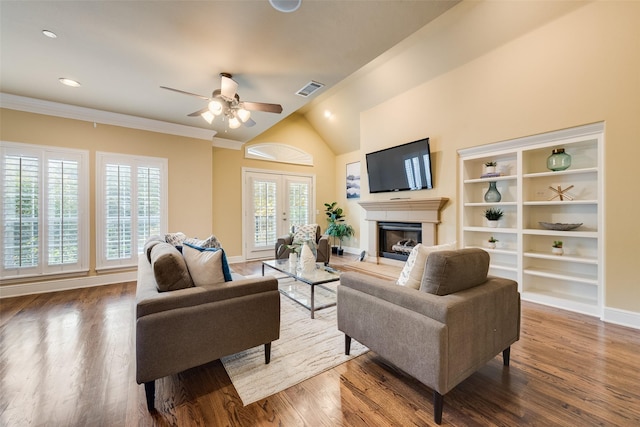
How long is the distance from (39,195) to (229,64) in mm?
3544

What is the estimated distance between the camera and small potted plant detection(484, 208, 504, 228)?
382 cm

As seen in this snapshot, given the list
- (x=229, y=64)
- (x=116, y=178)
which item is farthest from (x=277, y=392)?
(x=116, y=178)

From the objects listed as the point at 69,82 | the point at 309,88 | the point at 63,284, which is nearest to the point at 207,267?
the point at 309,88

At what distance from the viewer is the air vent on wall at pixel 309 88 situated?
3217mm

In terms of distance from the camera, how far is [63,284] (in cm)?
390

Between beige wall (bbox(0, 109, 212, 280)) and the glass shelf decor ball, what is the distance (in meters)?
5.60

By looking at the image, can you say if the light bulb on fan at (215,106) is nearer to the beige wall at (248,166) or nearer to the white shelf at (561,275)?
the beige wall at (248,166)

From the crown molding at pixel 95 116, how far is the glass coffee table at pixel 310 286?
309cm

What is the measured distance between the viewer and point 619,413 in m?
1.51

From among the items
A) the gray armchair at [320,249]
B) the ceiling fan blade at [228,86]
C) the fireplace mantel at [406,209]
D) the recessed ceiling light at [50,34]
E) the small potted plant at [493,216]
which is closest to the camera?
the recessed ceiling light at [50,34]

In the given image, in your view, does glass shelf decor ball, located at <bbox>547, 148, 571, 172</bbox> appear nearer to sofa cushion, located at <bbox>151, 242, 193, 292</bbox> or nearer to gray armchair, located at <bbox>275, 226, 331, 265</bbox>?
gray armchair, located at <bbox>275, 226, 331, 265</bbox>

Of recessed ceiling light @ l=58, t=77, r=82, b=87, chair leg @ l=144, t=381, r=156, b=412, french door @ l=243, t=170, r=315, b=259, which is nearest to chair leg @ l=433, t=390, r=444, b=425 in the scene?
chair leg @ l=144, t=381, r=156, b=412

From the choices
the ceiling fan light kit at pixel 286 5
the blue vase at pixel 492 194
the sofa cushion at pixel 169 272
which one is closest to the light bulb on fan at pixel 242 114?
the ceiling fan light kit at pixel 286 5

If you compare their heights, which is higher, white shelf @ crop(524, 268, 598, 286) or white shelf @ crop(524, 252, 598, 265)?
white shelf @ crop(524, 252, 598, 265)
